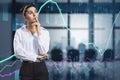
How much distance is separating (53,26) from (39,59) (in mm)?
1180

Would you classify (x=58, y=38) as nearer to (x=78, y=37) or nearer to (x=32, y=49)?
(x=78, y=37)

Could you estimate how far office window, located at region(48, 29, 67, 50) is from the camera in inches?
130

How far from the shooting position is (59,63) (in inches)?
131

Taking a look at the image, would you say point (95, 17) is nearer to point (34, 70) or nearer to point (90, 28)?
point (90, 28)

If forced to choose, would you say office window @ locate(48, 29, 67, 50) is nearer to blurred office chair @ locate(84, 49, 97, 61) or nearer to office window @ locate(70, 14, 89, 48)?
office window @ locate(70, 14, 89, 48)

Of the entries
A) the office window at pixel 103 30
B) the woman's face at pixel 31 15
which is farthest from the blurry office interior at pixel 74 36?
the woman's face at pixel 31 15

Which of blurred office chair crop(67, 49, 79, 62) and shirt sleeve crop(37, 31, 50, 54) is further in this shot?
blurred office chair crop(67, 49, 79, 62)

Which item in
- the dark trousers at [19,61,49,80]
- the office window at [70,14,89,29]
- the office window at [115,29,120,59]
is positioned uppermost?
the office window at [70,14,89,29]

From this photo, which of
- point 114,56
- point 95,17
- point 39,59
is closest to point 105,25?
point 95,17

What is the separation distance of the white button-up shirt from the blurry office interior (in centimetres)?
106

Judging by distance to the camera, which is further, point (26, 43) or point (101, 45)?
point (101, 45)

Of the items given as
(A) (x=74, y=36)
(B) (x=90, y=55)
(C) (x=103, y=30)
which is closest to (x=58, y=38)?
(A) (x=74, y=36)

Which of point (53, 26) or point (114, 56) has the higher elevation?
point (53, 26)

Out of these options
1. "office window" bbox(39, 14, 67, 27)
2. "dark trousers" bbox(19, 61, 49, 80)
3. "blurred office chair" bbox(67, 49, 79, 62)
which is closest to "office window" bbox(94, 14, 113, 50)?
A: "blurred office chair" bbox(67, 49, 79, 62)
